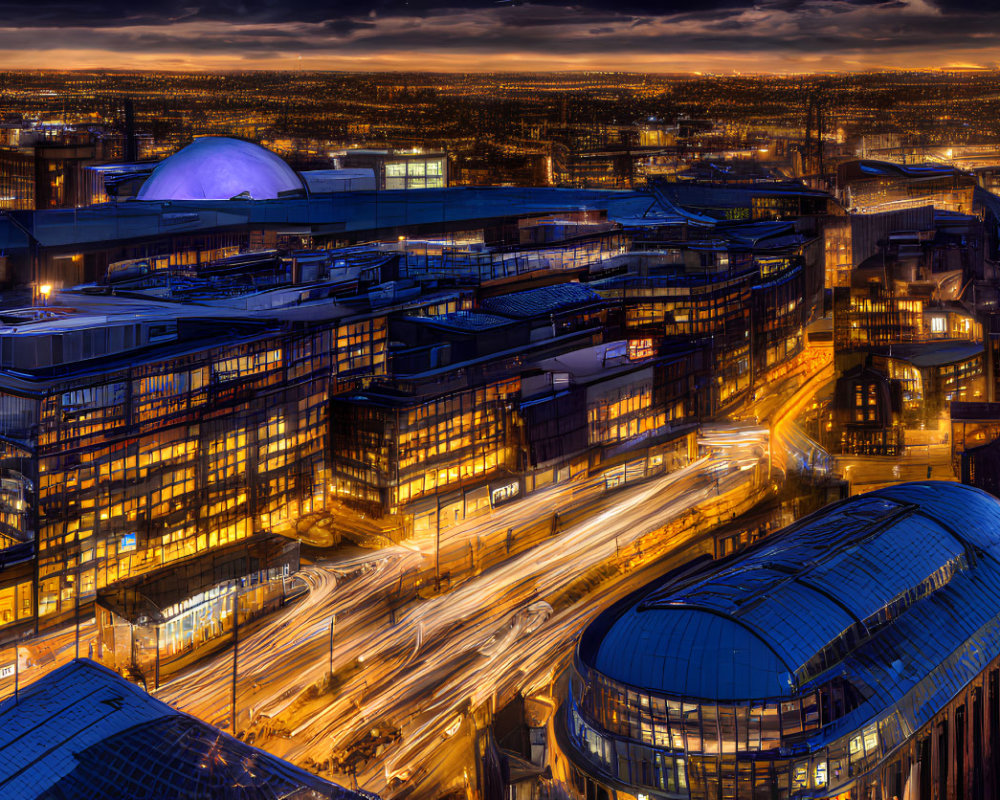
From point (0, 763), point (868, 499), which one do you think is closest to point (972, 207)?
point (868, 499)

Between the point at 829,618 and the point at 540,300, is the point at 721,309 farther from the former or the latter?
the point at 829,618

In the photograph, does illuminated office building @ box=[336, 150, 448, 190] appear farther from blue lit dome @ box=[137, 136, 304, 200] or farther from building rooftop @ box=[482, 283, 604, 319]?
building rooftop @ box=[482, 283, 604, 319]

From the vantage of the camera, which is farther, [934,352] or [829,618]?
[934,352]

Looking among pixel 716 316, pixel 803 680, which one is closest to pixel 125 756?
pixel 803 680

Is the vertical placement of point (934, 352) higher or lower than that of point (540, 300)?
lower

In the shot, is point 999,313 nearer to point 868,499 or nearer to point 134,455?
point 868,499

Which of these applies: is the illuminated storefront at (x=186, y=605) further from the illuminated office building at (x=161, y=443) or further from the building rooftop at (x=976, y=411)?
the building rooftop at (x=976, y=411)

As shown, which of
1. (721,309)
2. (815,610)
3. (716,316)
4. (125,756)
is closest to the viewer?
(125,756)
